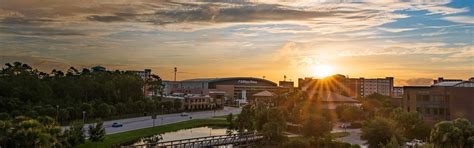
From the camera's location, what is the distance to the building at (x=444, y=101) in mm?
61000

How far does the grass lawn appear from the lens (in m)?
52.8

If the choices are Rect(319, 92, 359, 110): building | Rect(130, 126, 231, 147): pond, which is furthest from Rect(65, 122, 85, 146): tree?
Rect(319, 92, 359, 110): building

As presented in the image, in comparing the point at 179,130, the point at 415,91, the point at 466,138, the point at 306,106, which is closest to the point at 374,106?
the point at 306,106

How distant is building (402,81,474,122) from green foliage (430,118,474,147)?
2560 cm

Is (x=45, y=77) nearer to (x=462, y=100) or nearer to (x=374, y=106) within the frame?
(x=374, y=106)

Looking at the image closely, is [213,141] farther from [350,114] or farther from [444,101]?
[350,114]

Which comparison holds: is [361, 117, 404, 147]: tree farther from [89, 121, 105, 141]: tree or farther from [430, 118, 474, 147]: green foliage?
[89, 121, 105, 141]: tree

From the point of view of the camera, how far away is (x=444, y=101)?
6300 centimetres

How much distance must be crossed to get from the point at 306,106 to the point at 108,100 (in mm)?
36853

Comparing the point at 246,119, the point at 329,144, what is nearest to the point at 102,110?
the point at 246,119

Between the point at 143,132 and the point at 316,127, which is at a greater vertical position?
the point at 316,127

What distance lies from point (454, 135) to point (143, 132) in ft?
138

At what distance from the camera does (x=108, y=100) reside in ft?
310

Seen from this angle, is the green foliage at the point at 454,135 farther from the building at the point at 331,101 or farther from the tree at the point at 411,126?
the building at the point at 331,101
